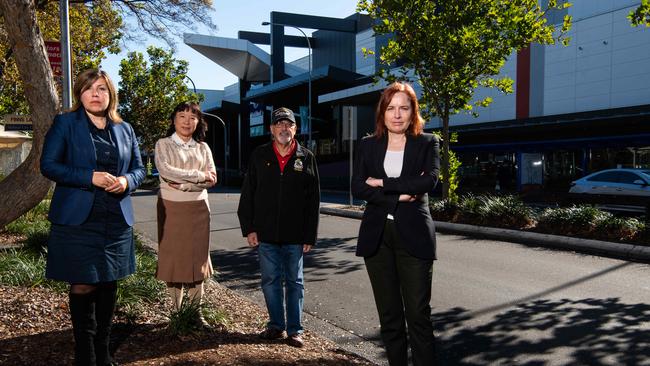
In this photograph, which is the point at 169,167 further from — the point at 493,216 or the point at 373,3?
the point at 373,3

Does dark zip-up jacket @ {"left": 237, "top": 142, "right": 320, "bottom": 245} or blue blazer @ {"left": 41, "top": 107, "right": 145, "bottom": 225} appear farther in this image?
dark zip-up jacket @ {"left": 237, "top": 142, "right": 320, "bottom": 245}

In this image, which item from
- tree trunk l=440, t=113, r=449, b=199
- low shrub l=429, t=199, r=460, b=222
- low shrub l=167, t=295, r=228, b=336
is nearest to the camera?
low shrub l=167, t=295, r=228, b=336

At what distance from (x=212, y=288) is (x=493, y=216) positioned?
7797 millimetres

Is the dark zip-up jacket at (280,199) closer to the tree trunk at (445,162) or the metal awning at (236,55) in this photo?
the tree trunk at (445,162)

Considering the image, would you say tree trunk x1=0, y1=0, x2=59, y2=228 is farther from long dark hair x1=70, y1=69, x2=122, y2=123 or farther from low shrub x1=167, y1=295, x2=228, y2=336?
low shrub x1=167, y1=295, x2=228, y2=336

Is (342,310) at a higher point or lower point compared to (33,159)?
lower

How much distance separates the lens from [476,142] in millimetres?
28359

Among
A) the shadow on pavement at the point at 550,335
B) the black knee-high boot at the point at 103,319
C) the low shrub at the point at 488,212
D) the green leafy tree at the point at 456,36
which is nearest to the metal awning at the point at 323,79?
the green leafy tree at the point at 456,36

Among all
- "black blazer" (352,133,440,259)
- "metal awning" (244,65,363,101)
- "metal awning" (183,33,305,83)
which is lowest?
"black blazer" (352,133,440,259)

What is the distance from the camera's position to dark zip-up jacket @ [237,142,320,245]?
13.1 feet

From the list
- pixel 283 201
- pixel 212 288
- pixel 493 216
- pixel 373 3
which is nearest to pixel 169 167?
pixel 283 201

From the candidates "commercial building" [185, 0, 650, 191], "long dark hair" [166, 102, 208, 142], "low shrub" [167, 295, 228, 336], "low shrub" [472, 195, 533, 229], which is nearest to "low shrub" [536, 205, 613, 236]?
"low shrub" [472, 195, 533, 229]

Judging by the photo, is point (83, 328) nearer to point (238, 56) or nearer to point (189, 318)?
point (189, 318)

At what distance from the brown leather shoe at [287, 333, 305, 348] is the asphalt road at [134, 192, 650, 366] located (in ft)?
1.52
